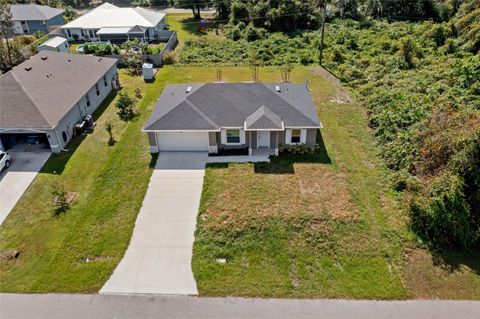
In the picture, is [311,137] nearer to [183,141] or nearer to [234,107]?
[234,107]

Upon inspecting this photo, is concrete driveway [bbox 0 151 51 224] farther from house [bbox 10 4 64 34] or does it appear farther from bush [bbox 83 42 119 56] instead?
house [bbox 10 4 64 34]

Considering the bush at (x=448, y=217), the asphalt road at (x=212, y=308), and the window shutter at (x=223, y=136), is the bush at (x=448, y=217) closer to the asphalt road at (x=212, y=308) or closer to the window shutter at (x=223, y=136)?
the asphalt road at (x=212, y=308)

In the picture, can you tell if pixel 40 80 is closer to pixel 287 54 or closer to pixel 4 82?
pixel 4 82

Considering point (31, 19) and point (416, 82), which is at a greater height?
point (31, 19)

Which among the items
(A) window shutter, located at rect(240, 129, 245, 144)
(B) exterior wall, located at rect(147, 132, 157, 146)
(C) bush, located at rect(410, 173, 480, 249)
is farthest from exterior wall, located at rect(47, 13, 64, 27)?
(C) bush, located at rect(410, 173, 480, 249)

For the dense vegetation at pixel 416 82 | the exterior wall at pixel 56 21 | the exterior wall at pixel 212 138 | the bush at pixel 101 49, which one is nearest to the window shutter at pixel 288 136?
the exterior wall at pixel 212 138

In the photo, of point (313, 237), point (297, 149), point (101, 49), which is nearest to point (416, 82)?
point (297, 149)
